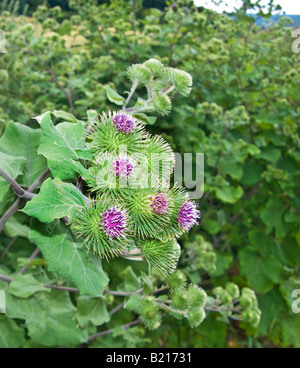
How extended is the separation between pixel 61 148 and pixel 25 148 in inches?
12.4

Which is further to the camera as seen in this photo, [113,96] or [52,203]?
[113,96]

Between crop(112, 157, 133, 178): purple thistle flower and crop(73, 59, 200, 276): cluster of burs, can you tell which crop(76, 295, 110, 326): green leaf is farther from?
crop(112, 157, 133, 178): purple thistle flower

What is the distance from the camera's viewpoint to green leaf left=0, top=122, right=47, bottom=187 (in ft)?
3.24

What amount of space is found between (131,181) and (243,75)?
1.96 m

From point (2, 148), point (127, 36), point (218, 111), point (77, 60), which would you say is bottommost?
point (2, 148)

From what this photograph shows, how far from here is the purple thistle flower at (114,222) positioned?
2.10ft

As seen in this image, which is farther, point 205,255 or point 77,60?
point 77,60

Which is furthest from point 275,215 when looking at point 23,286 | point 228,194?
point 23,286

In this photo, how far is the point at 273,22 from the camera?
10.4ft

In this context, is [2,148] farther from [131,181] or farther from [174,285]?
[174,285]

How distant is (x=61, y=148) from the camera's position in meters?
0.75

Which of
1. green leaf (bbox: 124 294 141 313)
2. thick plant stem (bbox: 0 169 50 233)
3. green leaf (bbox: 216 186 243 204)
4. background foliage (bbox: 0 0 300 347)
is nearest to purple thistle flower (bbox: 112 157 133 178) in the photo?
thick plant stem (bbox: 0 169 50 233)

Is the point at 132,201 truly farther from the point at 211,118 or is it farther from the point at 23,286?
the point at 211,118

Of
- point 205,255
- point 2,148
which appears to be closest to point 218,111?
point 205,255
